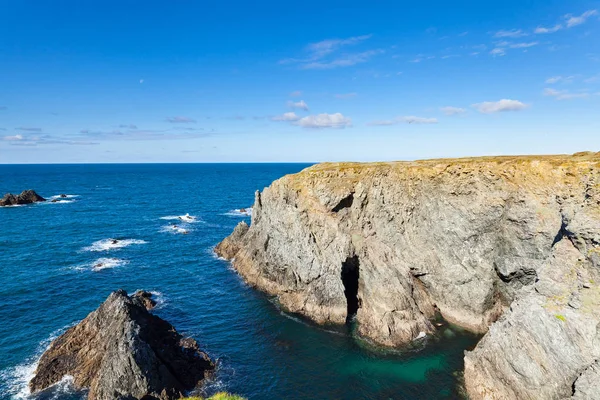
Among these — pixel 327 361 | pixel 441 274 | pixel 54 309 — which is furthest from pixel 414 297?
pixel 54 309

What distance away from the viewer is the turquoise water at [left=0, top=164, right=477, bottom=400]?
37.0 meters

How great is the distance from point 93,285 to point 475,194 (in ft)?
208

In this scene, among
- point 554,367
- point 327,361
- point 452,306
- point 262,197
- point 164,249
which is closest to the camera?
point 554,367

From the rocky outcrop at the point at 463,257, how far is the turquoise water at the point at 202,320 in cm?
372

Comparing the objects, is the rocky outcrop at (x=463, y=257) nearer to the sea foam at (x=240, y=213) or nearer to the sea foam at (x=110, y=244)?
the sea foam at (x=110, y=244)

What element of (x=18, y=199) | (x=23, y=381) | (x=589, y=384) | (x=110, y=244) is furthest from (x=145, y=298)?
(x=18, y=199)

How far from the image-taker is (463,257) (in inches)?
1868

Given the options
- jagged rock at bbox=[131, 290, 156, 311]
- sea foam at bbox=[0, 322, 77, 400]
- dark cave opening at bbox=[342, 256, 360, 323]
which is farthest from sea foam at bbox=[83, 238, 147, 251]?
dark cave opening at bbox=[342, 256, 360, 323]

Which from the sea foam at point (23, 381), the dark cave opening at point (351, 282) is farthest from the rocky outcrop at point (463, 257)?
the sea foam at point (23, 381)

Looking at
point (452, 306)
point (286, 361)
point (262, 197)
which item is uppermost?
point (262, 197)

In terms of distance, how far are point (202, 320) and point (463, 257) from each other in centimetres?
3825

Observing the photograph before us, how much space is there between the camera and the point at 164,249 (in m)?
81.6

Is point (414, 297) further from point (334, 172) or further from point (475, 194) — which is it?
point (334, 172)

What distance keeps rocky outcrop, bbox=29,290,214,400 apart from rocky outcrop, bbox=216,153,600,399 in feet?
59.5
